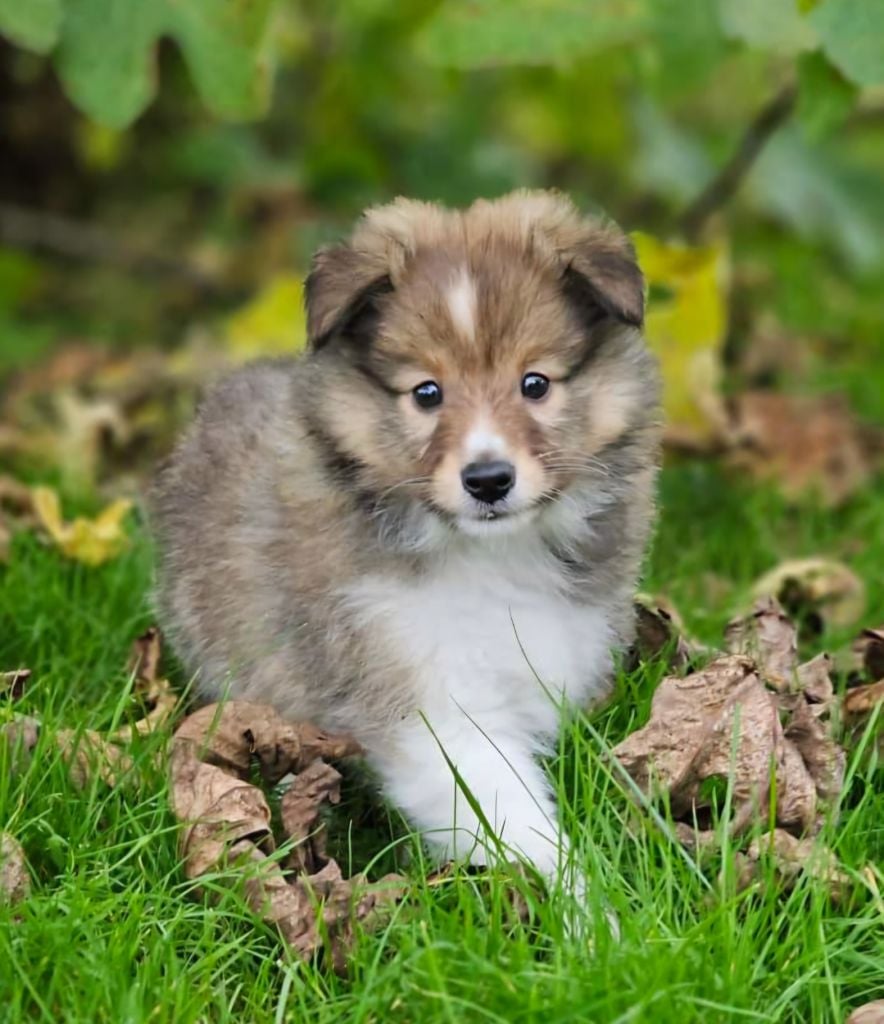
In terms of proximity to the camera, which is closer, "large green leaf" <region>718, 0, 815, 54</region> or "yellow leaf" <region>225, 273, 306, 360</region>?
"large green leaf" <region>718, 0, 815, 54</region>

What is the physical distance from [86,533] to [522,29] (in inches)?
87.1

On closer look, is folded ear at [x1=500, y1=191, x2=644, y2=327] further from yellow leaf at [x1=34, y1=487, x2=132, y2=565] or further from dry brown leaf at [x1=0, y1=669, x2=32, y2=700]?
yellow leaf at [x1=34, y1=487, x2=132, y2=565]

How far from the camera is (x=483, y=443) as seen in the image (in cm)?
339

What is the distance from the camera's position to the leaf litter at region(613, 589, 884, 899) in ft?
11.0

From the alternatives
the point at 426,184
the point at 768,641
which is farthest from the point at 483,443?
the point at 426,184

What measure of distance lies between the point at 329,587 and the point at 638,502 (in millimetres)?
752

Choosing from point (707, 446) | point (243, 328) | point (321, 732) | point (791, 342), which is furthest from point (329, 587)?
point (791, 342)

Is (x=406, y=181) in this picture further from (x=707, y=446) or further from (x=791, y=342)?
(x=707, y=446)

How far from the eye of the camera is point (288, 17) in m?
8.16

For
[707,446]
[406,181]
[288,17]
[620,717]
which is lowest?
[620,717]

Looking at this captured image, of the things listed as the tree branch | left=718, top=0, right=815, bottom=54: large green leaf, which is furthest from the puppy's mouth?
the tree branch

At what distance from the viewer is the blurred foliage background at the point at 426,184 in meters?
5.91

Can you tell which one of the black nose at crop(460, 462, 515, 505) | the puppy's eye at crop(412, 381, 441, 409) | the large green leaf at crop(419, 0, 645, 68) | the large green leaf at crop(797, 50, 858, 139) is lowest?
the black nose at crop(460, 462, 515, 505)

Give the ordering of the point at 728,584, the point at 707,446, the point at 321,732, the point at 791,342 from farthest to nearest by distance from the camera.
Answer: the point at 791,342
the point at 707,446
the point at 728,584
the point at 321,732
